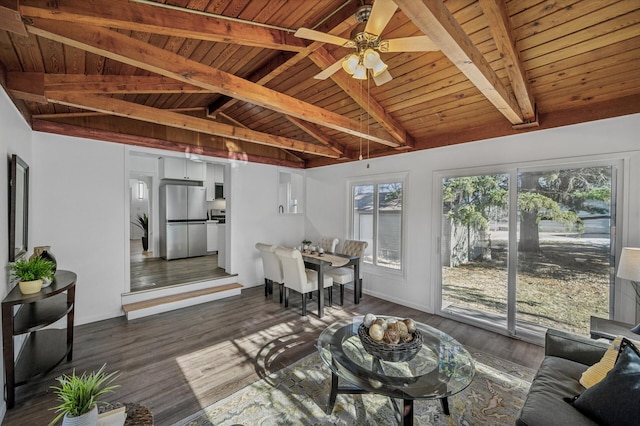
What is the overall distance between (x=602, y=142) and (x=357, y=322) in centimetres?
310

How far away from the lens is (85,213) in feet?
11.5

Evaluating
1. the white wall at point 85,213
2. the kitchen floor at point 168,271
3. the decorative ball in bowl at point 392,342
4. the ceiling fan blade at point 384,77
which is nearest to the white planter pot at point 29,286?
the white wall at point 85,213

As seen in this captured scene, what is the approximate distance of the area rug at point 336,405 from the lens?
193 centimetres

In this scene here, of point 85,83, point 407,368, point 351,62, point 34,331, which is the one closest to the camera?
point 407,368

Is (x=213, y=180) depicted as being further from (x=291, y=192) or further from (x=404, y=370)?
(x=404, y=370)

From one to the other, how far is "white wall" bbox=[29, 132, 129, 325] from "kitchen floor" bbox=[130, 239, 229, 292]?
48 centimetres

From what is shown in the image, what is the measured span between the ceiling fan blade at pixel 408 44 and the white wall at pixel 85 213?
3.86 metres

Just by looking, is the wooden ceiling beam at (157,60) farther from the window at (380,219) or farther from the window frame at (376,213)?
the window at (380,219)

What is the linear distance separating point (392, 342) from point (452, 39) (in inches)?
78.1

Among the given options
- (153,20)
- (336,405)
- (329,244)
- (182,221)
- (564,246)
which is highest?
(153,20)

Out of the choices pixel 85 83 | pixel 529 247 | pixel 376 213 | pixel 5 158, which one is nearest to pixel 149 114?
pixel 85 83

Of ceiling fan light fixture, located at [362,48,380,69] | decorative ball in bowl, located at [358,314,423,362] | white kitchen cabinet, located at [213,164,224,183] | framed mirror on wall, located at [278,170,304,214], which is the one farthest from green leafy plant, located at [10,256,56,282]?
white kitchen cabinet, located at [213,164,224,183]

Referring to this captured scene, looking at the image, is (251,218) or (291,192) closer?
(251,218)

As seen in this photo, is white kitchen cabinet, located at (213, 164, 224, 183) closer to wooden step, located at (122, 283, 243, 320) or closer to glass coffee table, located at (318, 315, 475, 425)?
wooden step, located at (122, 283, 243, 320)
